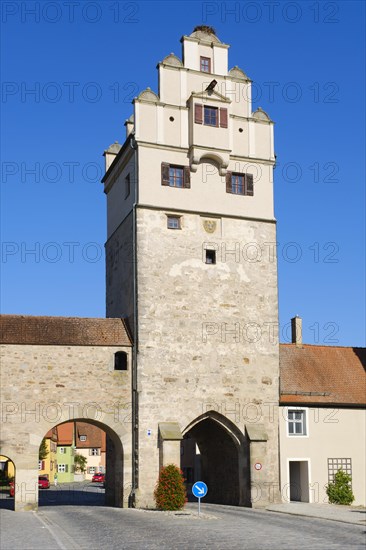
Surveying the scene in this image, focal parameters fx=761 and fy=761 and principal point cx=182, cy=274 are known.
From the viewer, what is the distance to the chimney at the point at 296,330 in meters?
40.6

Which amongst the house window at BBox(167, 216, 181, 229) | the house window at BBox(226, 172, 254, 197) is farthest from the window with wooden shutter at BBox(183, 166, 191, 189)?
the house window at BBox(226, 172, 254, 197)

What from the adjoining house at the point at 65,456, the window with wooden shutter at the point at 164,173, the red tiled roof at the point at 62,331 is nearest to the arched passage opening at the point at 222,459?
the red tiled roof at the point at 62,331

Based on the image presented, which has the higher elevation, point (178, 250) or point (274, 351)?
point (178, 250)

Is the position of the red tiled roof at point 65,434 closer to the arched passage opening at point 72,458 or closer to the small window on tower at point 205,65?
the arched passage opening at point 72,458

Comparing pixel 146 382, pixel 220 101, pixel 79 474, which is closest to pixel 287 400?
pixel 146 382

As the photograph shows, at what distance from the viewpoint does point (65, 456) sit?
84250 mm

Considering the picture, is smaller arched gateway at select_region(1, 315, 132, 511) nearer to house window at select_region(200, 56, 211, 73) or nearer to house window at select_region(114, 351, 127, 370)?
house window at select_region(114, 351, 127, 370)

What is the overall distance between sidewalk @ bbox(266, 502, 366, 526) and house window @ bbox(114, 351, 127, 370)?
856 centimetres

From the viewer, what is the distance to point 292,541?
776 inches

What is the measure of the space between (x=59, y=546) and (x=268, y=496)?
51.6ft

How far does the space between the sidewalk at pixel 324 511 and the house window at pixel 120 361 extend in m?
8.56

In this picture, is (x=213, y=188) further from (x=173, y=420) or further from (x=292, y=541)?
(x=292, y=541)

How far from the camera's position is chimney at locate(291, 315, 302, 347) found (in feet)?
133

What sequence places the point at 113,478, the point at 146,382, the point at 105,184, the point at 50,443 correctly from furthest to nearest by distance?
1. the point at 50,443
2. the point at 105,184
3. the point at 113,478
4. the point at 146,382
